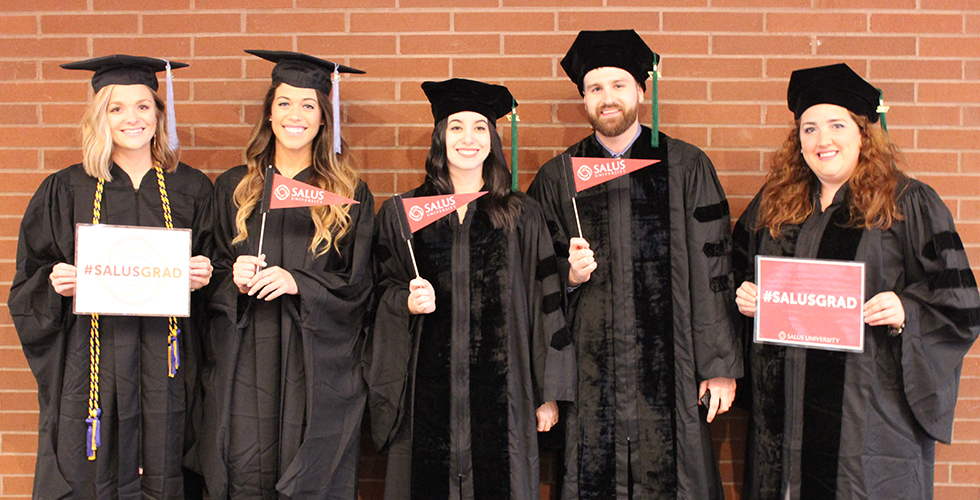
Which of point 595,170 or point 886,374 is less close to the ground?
point 595,170

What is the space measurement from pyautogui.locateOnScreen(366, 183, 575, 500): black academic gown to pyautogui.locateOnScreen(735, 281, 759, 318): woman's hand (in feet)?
2.49

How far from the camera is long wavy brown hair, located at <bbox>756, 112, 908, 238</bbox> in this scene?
282 cm

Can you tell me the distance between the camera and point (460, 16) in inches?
145

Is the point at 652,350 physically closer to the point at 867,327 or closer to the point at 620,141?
the point at 867,327

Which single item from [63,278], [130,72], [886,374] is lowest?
[886,374]

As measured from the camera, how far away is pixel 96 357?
2945 mm

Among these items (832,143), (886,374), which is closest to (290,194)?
(832,143)

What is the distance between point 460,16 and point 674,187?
1.48 metres

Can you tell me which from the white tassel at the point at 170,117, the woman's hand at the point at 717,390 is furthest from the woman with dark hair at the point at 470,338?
the white tassel at the point at 170,117

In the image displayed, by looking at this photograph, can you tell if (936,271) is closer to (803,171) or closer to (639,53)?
(803,171)

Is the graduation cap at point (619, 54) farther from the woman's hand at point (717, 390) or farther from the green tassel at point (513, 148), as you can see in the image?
the woman's hand at point (717, 390)

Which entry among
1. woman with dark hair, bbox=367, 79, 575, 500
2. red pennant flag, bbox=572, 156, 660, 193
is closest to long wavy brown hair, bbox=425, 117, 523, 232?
woman with dark hair, bbox=367, 79, 575, 500

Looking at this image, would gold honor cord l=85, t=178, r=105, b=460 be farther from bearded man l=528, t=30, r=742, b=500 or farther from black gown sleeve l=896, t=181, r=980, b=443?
black gown sleeve l=896, t=181, r=980, b=443

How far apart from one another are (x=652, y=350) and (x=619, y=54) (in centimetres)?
132
